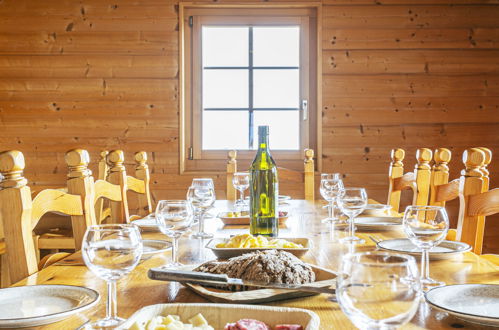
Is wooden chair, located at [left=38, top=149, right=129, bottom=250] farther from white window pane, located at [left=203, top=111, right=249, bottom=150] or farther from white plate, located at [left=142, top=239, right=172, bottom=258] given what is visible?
white window pane, located at [left=203, top=111, right=249, bottom=150]

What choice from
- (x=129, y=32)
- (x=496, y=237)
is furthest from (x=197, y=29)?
(x=496, y=237)

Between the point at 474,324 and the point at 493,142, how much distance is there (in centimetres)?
329

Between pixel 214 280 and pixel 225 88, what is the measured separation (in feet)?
10.1

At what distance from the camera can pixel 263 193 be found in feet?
5.20

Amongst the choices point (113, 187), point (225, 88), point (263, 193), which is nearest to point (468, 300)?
point (263, 193)

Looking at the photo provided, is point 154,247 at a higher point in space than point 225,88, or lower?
lower

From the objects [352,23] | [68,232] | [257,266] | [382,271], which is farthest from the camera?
[352,23]

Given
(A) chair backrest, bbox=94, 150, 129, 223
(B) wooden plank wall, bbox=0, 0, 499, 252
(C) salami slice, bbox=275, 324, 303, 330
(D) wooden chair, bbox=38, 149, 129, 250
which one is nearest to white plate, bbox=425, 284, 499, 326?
(C) salami slice, bbox=275, 324, 303, 330

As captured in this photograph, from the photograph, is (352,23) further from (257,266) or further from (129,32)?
(257,266)

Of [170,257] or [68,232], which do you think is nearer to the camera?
A: [170,257]

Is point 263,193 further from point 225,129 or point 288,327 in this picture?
point 225,129

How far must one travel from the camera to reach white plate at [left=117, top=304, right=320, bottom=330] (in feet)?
2.08

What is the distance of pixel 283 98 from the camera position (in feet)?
12.5

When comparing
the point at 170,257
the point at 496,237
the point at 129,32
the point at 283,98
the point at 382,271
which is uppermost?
the point at 129,32
